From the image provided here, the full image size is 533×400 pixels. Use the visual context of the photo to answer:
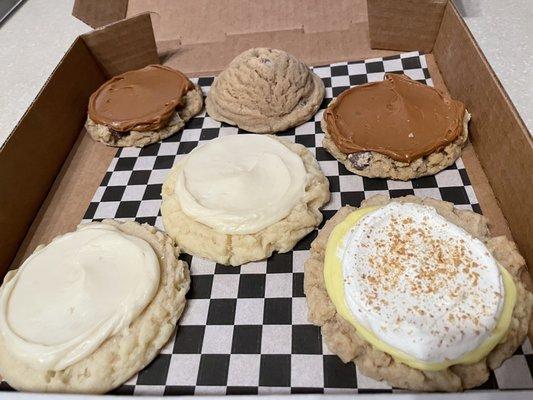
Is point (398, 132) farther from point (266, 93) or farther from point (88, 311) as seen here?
point (88, 311)

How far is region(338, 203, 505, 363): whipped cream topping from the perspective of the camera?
182cm

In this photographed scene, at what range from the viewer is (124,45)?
3.69 m

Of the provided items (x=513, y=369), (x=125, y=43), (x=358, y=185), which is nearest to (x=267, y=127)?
(x=358, y=185)

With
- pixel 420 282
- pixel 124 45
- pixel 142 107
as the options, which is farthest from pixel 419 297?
pixel 124 45

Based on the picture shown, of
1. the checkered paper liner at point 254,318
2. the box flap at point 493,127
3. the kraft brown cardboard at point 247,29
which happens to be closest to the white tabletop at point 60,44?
the box flap at point 493,127

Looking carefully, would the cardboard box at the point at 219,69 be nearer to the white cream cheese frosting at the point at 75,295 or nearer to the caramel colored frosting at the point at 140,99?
the caramel colored frosting at the point at 140,99

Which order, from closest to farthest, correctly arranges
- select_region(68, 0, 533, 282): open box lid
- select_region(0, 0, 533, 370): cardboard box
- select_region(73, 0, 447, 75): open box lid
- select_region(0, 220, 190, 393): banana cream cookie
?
select_region(0, 220, 190, 393): banana cream cookie → select_region(68, 0, 533, 282): open box lid → select_region(0, 0, 533, 370): cardboard box → select_region(73, 0, 447, 75): open box lid

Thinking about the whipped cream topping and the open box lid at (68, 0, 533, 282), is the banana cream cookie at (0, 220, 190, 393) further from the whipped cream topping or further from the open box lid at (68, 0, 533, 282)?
the open box lid at (68, 0, 533, 282)

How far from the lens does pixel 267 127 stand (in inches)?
124

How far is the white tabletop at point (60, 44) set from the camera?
329cm

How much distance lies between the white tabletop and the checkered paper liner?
108 centimetres

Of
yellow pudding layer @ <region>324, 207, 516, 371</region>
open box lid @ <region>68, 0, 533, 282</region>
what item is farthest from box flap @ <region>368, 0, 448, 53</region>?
yellow pudding layer @ <region>324, 207, 516, 371</region>

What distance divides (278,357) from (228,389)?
→ 29cm

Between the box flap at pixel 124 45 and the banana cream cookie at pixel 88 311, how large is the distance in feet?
6.47
